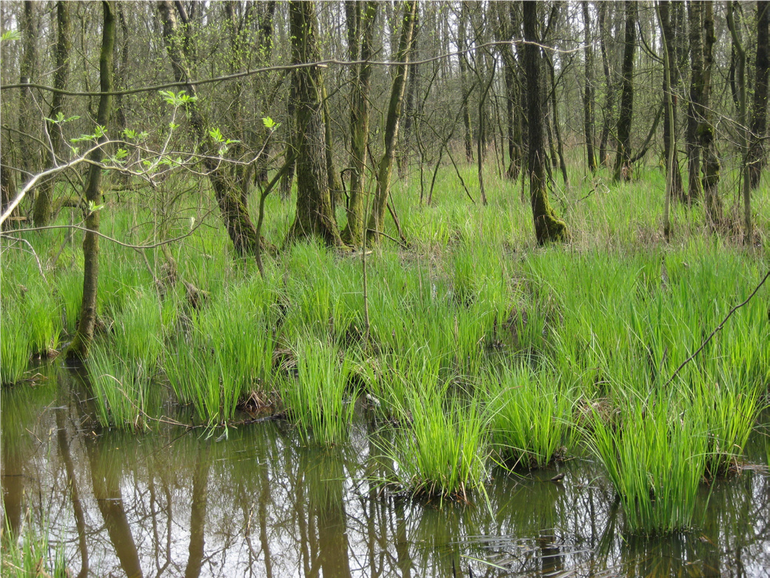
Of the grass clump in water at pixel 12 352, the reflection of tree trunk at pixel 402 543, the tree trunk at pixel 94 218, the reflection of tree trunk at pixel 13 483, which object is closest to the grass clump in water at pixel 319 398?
the reflection of tree trunk at pixel 402 543

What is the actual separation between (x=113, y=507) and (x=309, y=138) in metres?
4.54

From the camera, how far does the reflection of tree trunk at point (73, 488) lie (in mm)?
2514

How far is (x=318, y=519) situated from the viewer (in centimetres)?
271

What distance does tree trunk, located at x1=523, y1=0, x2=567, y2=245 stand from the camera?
20.1 ft

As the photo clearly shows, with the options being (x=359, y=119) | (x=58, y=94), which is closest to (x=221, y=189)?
(x=359, y=119)

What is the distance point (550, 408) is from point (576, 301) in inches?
58.3

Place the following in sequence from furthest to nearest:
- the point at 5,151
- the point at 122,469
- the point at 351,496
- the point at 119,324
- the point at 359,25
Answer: the point at 5,151
the point at 359,25
the point at 119,324
the point at 122,469
the point at 351,496

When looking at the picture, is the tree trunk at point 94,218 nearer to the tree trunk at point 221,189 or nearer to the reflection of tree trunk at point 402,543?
the tree trunk at point 221,189

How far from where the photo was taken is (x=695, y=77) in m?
6.86

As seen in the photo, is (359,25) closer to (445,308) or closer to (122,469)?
(445,308)

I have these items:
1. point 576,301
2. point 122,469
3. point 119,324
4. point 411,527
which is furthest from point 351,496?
point 119,324

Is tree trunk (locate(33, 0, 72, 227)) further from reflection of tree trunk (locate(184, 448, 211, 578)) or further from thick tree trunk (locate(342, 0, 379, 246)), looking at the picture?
reflection of tree trunk (locate(184, 448, 211, 578))

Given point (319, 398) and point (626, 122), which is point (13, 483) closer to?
point (319, 398)

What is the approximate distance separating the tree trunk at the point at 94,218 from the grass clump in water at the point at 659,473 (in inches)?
139
